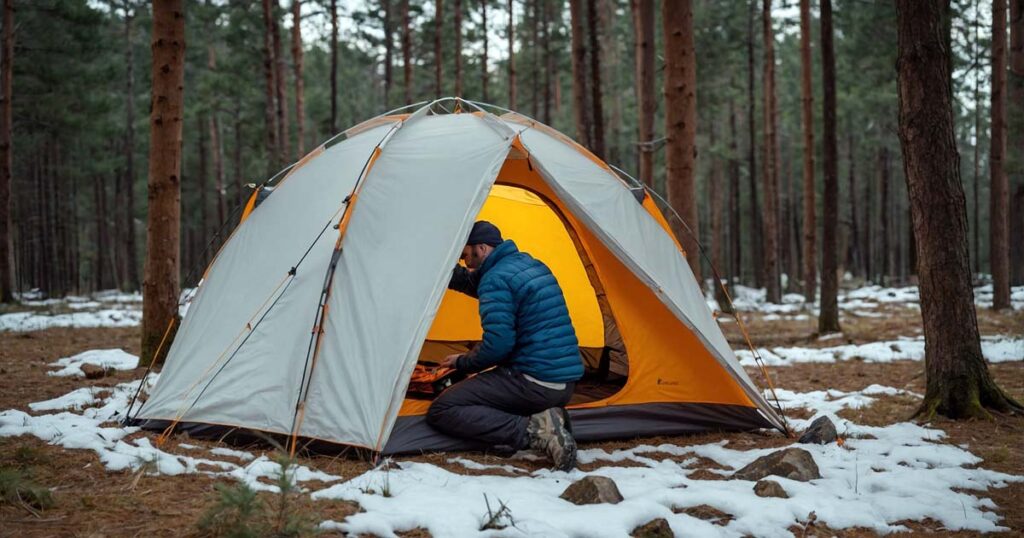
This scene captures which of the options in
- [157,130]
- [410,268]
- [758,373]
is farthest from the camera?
[758,373]

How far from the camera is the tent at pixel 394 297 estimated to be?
4645 millimetres

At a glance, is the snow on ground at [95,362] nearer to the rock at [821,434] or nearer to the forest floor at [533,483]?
the forest floor at [533,483]

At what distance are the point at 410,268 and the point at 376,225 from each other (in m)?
0.44

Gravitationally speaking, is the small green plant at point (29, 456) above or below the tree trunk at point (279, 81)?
below

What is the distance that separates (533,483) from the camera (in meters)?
4.10

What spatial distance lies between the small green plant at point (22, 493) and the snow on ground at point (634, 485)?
66cm

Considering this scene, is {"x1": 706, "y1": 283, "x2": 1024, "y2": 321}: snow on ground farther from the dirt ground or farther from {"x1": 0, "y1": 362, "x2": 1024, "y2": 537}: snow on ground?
{"x1": 0, "y1": 362, "x2": 1024, "y2": 537}: snow on ground

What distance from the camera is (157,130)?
7.48 m

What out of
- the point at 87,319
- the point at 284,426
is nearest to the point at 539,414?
the point at 284,426

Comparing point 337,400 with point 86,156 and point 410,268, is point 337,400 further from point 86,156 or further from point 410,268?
point 86,156

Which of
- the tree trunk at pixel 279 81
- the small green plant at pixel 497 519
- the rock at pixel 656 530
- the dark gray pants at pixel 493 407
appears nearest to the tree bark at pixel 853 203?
the tree trunk at pixel 279 81

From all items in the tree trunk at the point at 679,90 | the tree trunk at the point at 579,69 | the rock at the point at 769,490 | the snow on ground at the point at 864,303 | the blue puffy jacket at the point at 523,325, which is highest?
the tree trunk at the point at 579,69

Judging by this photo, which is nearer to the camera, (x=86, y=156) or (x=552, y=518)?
(x=552, y=518)

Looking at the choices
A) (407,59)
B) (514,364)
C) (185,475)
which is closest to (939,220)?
(514,364)
